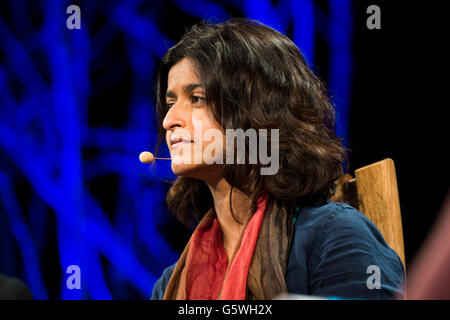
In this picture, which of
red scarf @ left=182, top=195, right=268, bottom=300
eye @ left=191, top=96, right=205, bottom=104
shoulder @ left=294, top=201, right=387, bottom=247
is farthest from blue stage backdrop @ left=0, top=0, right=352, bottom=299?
shoulder @ left=294, top=201, right=387, bottom=247

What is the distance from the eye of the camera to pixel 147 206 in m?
2.51

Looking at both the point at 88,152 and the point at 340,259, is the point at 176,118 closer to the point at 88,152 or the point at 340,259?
the point at 340,259

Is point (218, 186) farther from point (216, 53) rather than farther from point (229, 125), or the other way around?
point (216, 53)

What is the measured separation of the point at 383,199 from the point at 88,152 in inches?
70.1

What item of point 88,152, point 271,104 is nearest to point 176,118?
point 271,104

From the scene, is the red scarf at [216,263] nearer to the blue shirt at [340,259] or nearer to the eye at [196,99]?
the blue shirt at [340,259]

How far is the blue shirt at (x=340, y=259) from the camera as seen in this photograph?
3.31ft

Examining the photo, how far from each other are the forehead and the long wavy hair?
2cm

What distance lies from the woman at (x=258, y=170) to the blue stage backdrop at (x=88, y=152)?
1.10 meters

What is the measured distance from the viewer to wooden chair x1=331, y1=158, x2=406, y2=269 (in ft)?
4.17

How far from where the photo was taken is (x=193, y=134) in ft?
3.99

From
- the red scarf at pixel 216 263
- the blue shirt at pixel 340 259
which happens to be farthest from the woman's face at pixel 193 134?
the blue shirt at pixel 340 259

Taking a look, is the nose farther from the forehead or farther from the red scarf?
the red scarf
